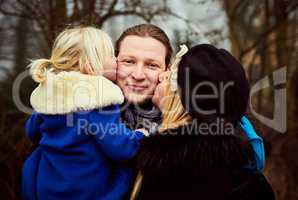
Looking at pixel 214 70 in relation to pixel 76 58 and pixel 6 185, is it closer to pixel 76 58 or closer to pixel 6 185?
pixel 76 58

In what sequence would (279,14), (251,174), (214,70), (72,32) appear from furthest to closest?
1. (279,14)
2. (72,32)
3. (251,174)
4. (214,70)

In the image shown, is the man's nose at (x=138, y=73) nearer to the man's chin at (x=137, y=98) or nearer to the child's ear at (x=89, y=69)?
the man's chin at (x=137, y=98)

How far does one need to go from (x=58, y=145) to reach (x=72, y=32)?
1.69 feet

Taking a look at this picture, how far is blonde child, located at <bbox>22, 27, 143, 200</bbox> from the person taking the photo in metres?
1.94

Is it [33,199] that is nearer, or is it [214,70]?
[214,70]

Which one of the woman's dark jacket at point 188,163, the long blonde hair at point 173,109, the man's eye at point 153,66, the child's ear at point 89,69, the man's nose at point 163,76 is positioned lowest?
the woman's dark jacket at point 188,163

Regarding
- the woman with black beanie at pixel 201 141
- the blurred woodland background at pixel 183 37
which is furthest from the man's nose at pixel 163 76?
the blurred woodland background at pixel 183 37

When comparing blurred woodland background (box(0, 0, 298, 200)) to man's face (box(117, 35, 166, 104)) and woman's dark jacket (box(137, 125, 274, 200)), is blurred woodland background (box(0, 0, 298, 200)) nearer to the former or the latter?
man's face (box(117, 35, 166, 104))

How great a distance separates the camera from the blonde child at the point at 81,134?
6.36 ft

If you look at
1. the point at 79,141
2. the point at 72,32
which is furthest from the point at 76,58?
the point at 79,141

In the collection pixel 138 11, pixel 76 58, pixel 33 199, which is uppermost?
pixel 138 11

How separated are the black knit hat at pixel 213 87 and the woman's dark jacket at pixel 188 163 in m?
0.08

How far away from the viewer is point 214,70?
1.85 meters

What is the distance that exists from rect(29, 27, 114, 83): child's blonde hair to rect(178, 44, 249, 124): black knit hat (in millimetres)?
388
